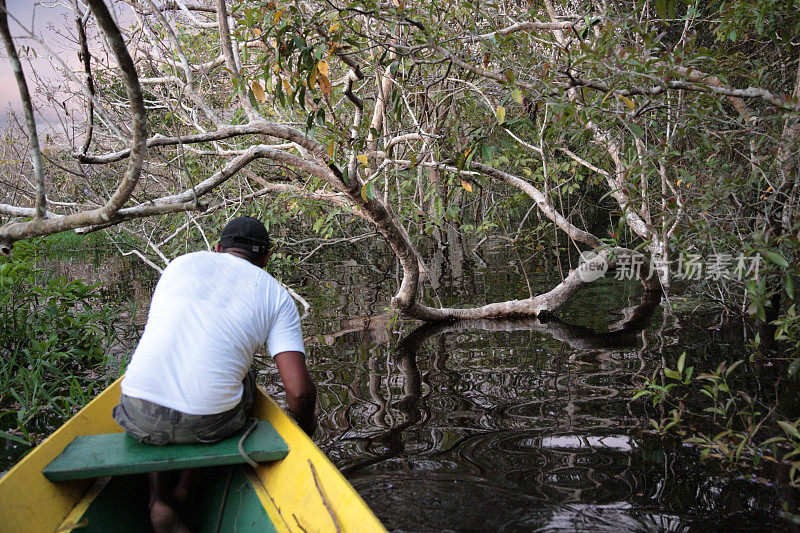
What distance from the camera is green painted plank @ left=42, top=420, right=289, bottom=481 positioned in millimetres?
2264

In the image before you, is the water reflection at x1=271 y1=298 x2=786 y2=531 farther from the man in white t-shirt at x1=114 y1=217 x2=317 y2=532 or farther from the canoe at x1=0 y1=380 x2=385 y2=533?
the man in white t-shirt at x1=114 y1=217 x2=317 y2=532

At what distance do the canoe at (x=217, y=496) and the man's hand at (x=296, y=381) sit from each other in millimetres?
89

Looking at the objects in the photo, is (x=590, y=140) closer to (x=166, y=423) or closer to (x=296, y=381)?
(x=296, y=381)

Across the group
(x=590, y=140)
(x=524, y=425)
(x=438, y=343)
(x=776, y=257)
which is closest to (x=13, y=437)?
(x=524, y=425)

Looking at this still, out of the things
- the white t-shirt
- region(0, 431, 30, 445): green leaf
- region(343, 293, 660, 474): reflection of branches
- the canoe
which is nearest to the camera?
the canoe

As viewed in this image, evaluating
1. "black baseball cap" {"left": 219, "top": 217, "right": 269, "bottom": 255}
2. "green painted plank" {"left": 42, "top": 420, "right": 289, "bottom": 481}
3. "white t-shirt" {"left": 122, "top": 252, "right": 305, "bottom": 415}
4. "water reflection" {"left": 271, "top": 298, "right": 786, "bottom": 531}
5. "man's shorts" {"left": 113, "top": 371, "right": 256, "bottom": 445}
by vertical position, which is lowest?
"water reflection" {"left": 271, "top": 298, "right": 786, "bottom": 531}

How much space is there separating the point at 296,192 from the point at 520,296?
3.25 metres

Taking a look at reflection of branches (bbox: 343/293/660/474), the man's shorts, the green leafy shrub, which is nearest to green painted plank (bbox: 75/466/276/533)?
the man's shorts

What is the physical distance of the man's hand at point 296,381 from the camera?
2.62 meters

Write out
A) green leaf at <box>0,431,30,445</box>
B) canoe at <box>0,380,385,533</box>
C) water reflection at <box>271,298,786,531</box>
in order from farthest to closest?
green leaf at <box>0,431,30,445</box> < water reflection at <box>271,298,786,531</box> < canoe at <box>0,380,385,533</box>

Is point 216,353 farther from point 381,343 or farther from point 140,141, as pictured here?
point 381,343

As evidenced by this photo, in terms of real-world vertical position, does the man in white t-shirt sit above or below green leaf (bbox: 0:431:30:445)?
above

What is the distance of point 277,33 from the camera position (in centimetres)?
336

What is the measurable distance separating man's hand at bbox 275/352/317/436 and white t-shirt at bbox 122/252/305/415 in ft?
0.53
